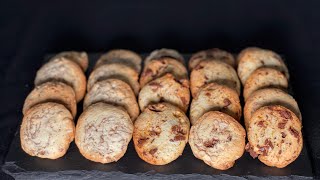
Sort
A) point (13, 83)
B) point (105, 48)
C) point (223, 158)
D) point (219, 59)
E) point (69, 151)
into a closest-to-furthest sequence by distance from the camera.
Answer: point (223, 158) < point (69, 151) < point (219, 59) < point (13, 83) < point (105, 48)

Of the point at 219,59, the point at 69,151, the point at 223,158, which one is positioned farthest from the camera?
the point at 219,59

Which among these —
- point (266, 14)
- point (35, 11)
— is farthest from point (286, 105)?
point (35, 11)

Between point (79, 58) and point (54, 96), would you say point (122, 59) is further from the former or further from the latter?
point (54, 96)

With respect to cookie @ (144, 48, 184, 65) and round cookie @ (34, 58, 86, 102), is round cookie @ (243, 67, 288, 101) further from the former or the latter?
round cookie @ (34, 58, 86, 102)

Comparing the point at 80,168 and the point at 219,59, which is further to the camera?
the point at 219,59

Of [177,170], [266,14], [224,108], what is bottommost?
[177,170]

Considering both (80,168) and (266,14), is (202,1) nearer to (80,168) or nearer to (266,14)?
(266,14)

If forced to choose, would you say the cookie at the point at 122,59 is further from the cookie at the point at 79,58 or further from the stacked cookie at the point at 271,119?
the stacked cookie at the point at 271,119
